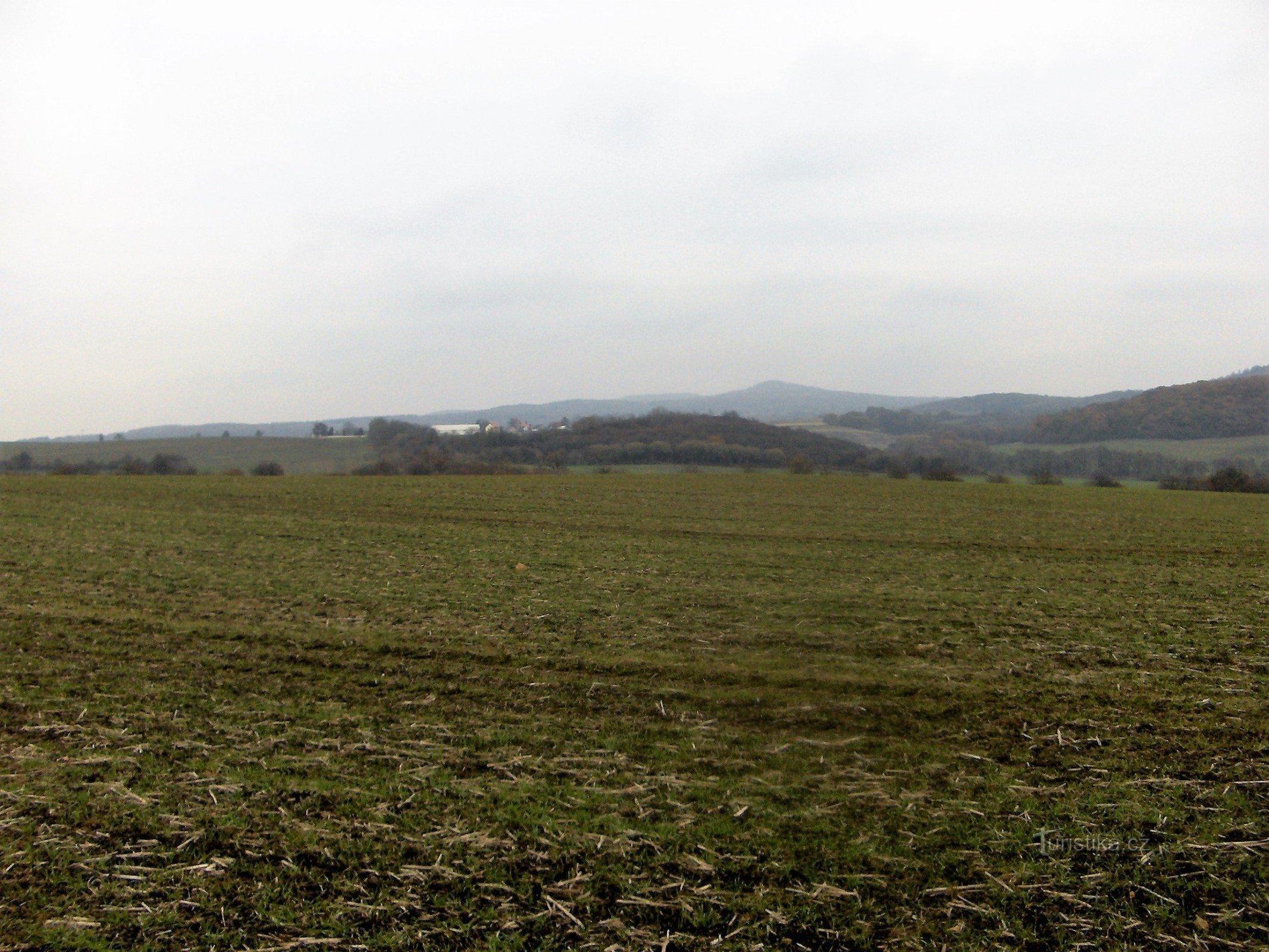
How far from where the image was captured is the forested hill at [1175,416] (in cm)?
5150

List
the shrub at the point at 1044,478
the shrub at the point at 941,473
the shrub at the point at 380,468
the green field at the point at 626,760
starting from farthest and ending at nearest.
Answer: the shrub at the point at 380,468 → the shrub at the point at 941,473 → the shrub at the point at 1044,478 → the green field at the point at 626,760

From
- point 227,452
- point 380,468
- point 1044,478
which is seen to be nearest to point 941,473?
point 1044,478

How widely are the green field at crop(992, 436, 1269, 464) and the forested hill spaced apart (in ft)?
3.47

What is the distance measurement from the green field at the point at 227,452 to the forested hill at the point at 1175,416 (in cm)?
5716

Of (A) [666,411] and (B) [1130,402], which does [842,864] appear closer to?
(A) [666,411]

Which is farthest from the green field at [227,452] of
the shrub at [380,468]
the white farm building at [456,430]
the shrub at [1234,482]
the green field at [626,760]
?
the shrub at [1234,482]

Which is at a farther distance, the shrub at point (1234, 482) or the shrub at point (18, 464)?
the shrub at point (18, 464)

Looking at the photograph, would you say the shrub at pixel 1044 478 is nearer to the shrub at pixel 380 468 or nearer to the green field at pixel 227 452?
the shrub at pixel 380 468

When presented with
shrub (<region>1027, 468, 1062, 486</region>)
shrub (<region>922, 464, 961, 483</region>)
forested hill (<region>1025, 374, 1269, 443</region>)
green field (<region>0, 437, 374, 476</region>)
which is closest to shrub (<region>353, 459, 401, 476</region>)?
green field (<region>0, 437, 374, 476</region>)

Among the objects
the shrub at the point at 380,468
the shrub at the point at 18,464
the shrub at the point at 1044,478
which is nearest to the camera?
the shrub at the point at 1044,478

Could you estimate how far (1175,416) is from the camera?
5644cm

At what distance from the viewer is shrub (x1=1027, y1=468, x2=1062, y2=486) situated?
1661 inches

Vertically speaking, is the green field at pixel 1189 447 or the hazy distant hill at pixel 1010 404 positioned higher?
the hazy distant hill at pixel 1010 404

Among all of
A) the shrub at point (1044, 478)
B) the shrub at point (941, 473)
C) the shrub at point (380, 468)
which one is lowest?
the shrub at point (1044, 478)
